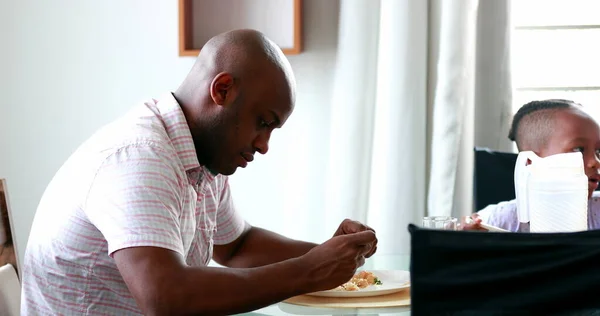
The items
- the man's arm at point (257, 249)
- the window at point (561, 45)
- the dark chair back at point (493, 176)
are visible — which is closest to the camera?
the man's arm at point (257, 249)

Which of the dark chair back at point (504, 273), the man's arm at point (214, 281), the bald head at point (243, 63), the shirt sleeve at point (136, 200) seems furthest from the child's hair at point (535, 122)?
the dark chair back at point (504, 273)

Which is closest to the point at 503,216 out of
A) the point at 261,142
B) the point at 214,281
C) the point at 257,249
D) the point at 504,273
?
the point at 257,249

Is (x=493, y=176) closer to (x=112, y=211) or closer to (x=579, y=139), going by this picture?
(x=579, y=139)

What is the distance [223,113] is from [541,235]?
767 millimetres

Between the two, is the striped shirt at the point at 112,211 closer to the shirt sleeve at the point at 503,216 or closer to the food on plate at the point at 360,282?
the food on plate at the point at 360,282

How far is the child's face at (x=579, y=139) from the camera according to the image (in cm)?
205

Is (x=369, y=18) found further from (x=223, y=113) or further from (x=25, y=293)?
(x=25, y=293)

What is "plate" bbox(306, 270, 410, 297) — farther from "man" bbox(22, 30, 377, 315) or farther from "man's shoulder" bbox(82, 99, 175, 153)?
"man's shoulder" bbox(82, 99, 175, 153)

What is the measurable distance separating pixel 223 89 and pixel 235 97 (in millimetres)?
25

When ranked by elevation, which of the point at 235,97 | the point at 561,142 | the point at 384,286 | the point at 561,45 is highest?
the point at 561,45

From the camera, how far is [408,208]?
252 centimetres

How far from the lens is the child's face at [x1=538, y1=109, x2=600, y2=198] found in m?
2.05

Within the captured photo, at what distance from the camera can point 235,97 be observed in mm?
1444

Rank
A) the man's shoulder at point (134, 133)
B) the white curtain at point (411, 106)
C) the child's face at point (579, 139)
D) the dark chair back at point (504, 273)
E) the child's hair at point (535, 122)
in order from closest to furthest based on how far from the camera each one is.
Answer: the dark chair back at point (504, 273) < the man's shoulder at point (134, 133) < the child's face at point (579, 139) < the child's hair at point (535, 122) < the white curtain at point (411, 106)
